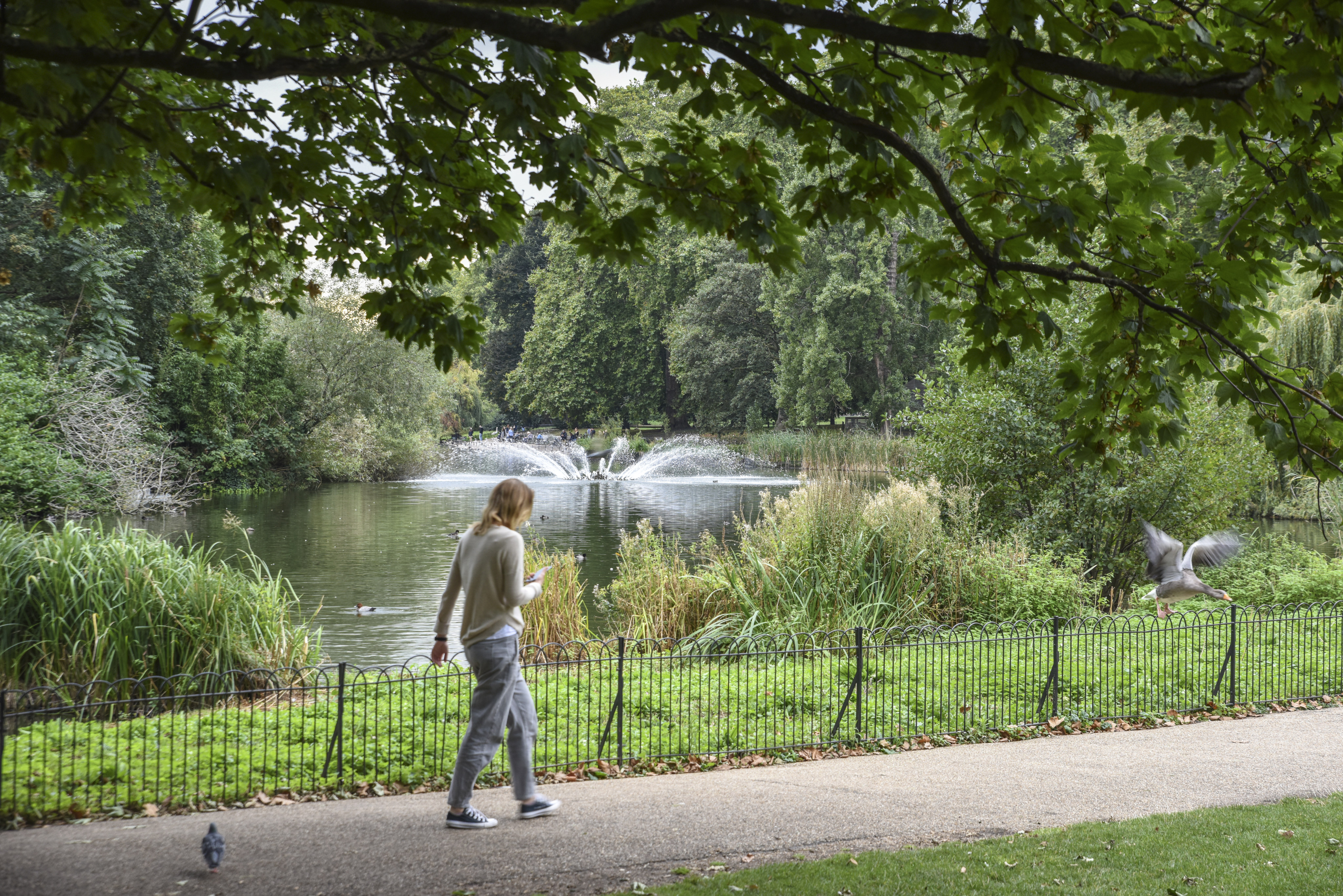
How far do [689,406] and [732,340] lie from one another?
862 centimetres

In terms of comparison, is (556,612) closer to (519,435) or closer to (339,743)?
(339,743)

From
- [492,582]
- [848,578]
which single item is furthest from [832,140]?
[848,578]

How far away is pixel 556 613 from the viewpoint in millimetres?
11078

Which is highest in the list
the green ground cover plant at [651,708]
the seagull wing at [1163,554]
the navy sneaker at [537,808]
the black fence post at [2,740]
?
the seagull wing at [1163,554]

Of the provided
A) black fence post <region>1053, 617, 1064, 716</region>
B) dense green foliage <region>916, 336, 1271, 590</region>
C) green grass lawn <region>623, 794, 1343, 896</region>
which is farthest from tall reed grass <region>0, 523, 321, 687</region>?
dense green foliage <region>916, 336, 1271, 590</region>

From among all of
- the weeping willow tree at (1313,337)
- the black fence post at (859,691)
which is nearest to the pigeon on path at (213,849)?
the black fence post at (859,691)

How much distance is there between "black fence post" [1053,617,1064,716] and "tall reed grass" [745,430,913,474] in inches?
248

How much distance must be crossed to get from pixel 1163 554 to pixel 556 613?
21.6 ft

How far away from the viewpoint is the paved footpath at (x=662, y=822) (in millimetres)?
4609

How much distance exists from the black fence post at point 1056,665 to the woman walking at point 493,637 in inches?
195

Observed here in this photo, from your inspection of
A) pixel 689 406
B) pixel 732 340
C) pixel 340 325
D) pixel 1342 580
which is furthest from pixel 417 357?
pixel 1342 580

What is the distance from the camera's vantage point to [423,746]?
6.86 m

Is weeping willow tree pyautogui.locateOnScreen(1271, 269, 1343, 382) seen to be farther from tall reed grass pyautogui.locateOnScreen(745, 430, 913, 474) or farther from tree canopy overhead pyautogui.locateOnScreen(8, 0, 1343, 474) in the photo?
tree canopy overhead pyautogui.locateOnScreen(8, 0, 1343, 474)

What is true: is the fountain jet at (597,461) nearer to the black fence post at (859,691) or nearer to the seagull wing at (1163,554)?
the seagull wing at (1163,554)
